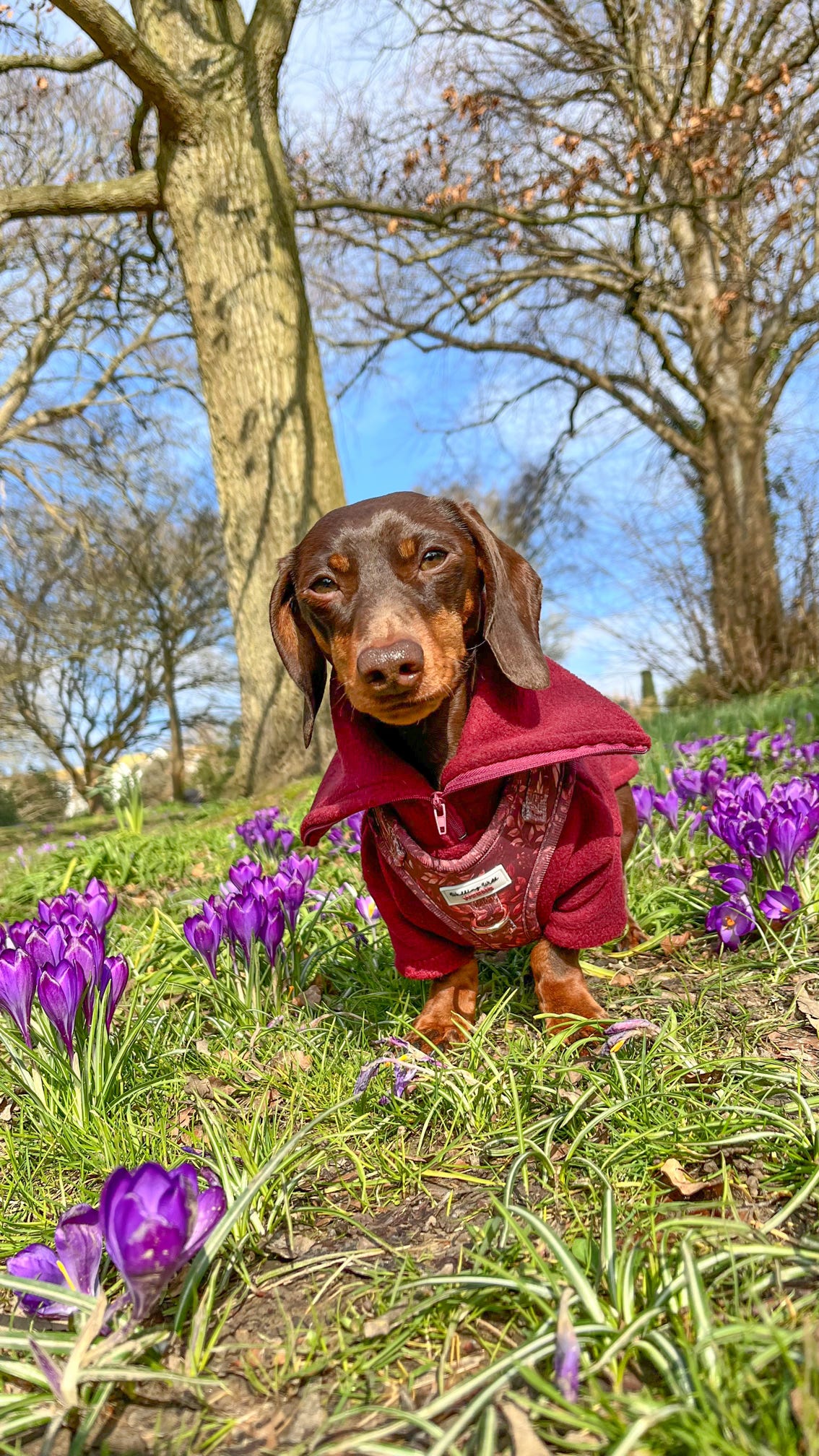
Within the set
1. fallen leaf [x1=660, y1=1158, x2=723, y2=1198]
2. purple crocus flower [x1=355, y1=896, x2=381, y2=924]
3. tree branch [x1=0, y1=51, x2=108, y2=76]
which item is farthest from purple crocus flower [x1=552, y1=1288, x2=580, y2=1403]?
tree branch [x1=0, y1=51, x2=108, y2=76]

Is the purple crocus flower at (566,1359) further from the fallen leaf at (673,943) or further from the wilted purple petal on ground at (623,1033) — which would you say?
the fallen leaf at (673,943)

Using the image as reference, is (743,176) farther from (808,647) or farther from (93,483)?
(93,483)

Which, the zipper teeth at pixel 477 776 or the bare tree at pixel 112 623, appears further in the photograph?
the bare tree at pixel 112 623

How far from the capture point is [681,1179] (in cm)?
144

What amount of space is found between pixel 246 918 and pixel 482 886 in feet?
2.04

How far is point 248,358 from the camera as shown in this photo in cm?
669

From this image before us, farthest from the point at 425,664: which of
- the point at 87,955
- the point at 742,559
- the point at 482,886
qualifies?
the point at 742,559

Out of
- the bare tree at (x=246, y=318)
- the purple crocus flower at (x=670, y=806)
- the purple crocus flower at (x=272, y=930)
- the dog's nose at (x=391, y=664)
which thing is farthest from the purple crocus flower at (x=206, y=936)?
the bare tree at (x=246, y=318)

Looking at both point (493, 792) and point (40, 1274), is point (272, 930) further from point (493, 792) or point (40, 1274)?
point (40, 1274)

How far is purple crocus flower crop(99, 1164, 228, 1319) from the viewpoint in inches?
44.1

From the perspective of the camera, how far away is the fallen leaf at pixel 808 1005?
6.62 feet

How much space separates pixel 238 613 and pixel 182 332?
1023 centimetres

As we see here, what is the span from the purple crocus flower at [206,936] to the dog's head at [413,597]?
0.71 meters

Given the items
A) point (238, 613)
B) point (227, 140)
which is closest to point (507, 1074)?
point (238, 613)
